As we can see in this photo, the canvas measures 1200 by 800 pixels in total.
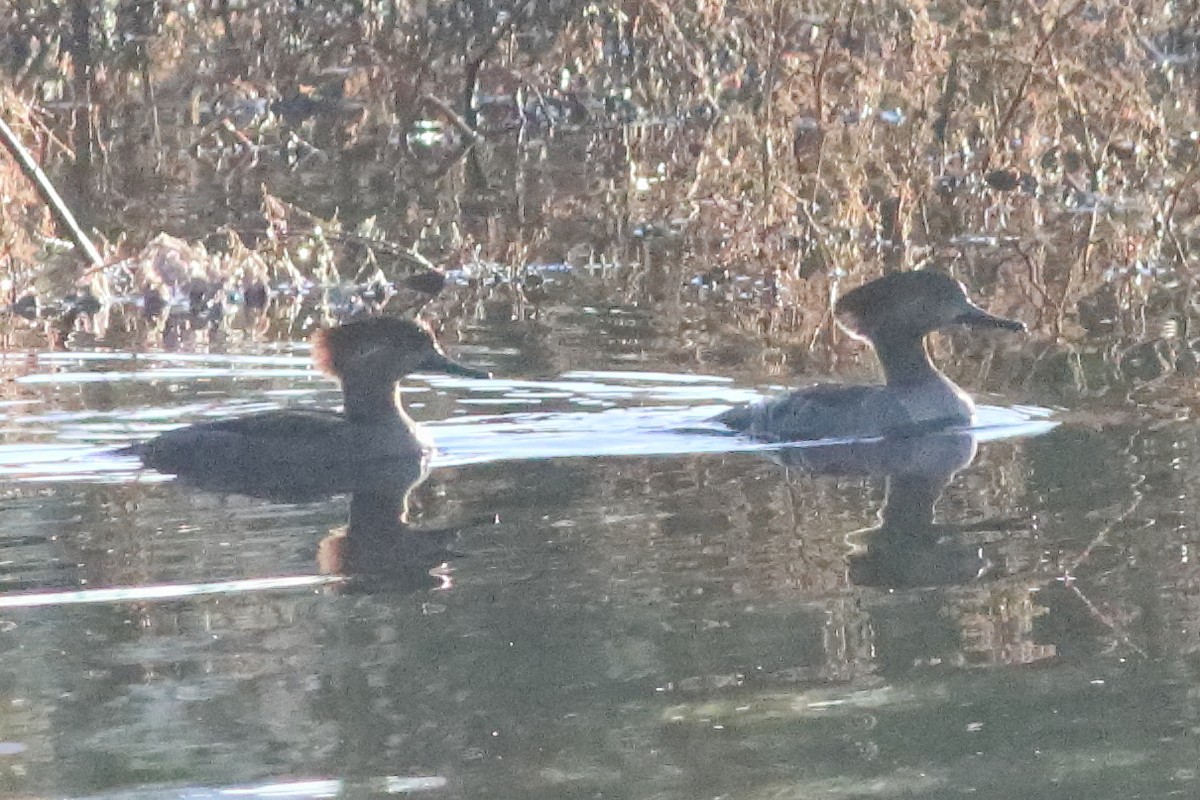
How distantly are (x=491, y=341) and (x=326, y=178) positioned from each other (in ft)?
34.2

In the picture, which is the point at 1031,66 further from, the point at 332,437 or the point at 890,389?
the point at 332,437

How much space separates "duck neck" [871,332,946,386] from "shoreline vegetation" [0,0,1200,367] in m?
2.14

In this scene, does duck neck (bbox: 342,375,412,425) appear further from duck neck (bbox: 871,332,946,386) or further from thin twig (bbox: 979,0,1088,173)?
thin twig (bbox: 979,0,1088,173)

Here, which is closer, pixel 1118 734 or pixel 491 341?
pixel 1118 734

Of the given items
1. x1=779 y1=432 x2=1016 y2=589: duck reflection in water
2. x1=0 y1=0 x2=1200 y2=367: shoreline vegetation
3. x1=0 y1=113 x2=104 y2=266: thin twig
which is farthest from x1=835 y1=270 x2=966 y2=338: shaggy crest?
x1=0 y1=113 x2=104 y2=266: thin twig

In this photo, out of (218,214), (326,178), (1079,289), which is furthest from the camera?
(326,178)

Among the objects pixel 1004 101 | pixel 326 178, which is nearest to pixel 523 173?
pixel 326 178

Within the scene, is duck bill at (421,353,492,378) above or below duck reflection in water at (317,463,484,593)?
above

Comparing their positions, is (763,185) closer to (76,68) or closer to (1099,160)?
(1099,160)

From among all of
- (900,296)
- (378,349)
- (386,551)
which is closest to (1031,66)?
(900,296)

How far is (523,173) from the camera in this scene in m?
24.2

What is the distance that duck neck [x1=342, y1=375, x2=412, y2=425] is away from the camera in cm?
1090

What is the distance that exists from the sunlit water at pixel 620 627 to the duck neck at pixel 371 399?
309 mm

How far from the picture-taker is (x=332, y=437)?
1064 cm
